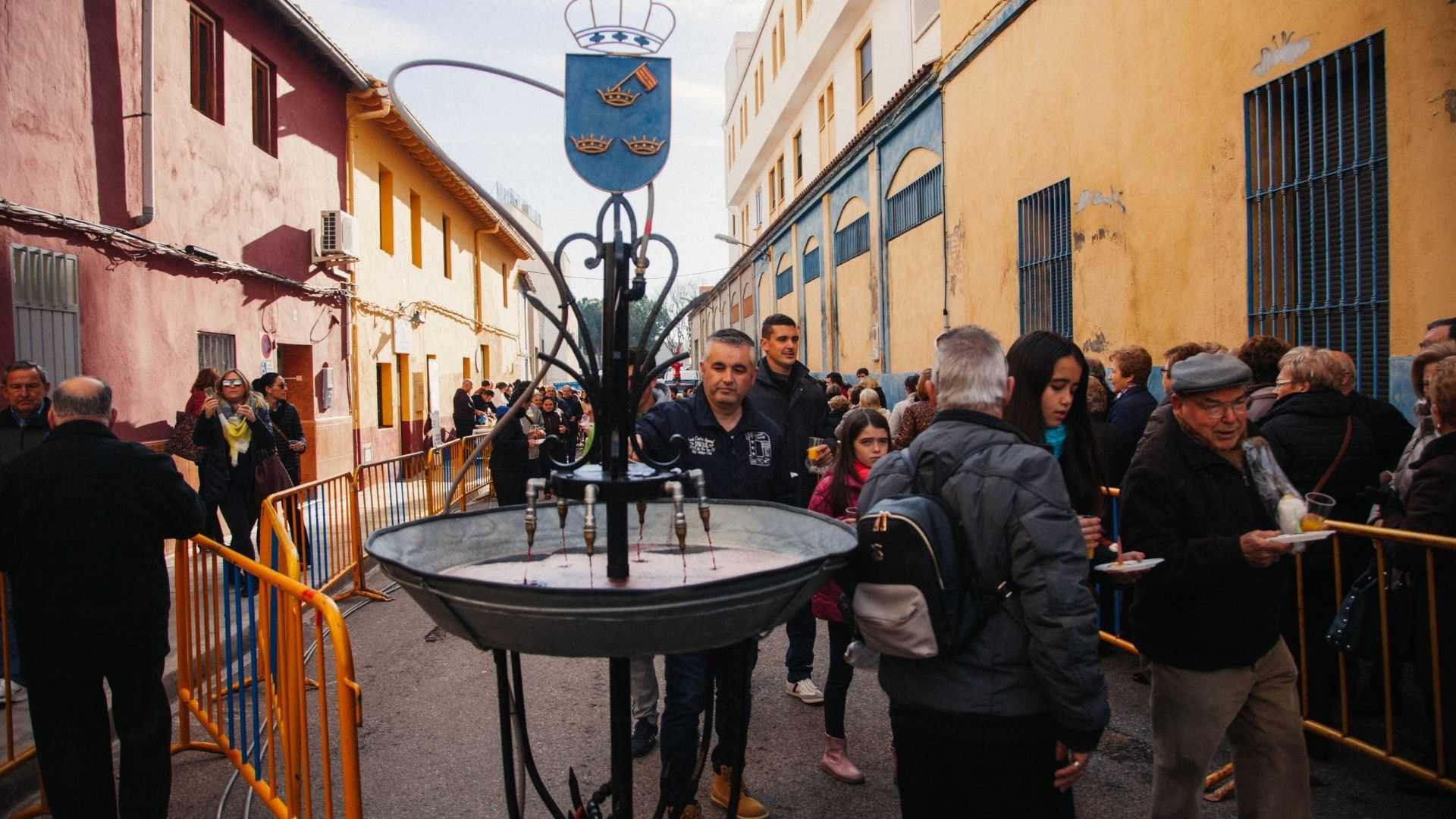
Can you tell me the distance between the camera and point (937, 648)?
8.00ft

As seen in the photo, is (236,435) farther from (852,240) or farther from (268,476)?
(852,240)

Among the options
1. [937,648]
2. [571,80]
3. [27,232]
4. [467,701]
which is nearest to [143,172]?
[27,232]

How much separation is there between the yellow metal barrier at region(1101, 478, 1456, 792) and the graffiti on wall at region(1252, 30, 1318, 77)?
146 inches

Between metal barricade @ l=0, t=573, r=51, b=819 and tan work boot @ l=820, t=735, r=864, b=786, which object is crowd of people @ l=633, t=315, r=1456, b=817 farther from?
metal barricade @ l=0, t=573, r=51, b=819

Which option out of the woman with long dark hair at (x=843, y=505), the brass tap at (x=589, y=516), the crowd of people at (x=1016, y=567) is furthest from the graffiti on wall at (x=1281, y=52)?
the brass tap at (x=589, y=516)

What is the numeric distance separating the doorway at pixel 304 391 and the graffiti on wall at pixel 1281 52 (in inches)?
468

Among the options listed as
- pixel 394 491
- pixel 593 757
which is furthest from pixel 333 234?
pixel 593 757

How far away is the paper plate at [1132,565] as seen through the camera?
2.98m

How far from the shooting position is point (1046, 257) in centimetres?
1077

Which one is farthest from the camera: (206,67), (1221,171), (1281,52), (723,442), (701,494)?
(206,67)

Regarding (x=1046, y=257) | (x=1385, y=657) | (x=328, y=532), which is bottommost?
(x=1385, y=657)

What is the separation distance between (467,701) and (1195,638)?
12.5ft

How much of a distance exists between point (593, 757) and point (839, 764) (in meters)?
1.12

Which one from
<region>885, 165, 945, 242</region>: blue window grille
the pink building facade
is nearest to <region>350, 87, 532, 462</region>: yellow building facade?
the pink building facade
